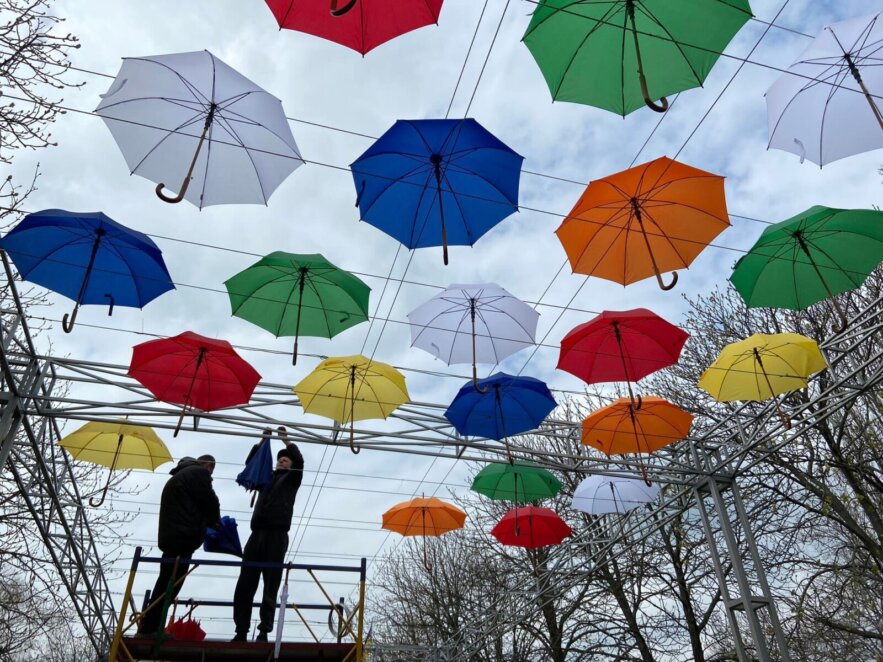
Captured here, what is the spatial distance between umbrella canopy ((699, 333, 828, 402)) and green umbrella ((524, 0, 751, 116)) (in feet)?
13.9

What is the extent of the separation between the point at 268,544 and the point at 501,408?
3.54 meters

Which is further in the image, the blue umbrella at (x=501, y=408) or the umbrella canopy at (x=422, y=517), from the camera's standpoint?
the umbrella canopy at (x=422, y=517)

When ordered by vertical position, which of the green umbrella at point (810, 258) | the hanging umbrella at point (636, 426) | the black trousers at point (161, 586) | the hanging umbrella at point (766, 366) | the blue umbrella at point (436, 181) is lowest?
the black trousers at point (161, 586)

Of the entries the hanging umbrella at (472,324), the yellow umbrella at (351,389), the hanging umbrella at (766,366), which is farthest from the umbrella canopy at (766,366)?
the yellow umbrella at (351,389)

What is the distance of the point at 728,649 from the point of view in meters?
18.5

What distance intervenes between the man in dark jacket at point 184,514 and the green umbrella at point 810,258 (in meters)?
6.61

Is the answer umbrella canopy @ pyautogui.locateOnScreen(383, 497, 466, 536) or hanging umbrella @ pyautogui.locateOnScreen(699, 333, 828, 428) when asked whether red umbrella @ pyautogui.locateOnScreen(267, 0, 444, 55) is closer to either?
hanging umbrella @ pyautogui.locateOnScreen(699, 333, 828, 428)

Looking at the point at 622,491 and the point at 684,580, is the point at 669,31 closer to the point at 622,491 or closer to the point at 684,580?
the point at 622,491

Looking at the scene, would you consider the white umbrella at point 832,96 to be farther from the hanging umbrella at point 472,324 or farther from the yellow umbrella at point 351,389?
the yellow umbrella at point 351,389

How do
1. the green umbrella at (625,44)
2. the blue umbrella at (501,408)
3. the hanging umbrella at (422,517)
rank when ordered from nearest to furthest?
the green umbrella at (625,44)
the blue umbrella at (501,408)
the hanging umbrella at (422,517)

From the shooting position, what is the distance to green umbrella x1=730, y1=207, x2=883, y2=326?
7359mm

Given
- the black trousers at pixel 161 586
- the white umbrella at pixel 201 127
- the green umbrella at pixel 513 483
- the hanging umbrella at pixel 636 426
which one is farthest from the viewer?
the green umbrella at pixel 513 483

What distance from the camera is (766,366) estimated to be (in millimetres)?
8789

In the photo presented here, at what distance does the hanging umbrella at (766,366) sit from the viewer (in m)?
8.66
